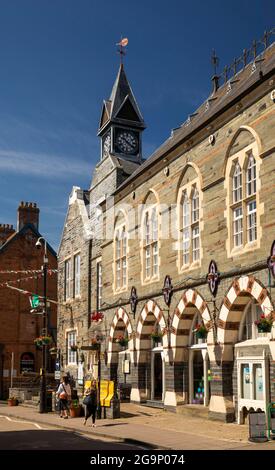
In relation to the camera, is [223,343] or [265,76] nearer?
[265,76]

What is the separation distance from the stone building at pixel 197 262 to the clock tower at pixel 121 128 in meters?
1.37

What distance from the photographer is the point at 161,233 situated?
24312 mm

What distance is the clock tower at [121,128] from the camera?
114 feet

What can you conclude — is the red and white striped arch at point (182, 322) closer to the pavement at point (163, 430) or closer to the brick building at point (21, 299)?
the pavement at point (163, 430)

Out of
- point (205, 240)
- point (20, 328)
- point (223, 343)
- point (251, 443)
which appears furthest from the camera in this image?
point (20, 328)

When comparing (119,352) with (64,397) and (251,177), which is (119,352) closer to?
(64,397)

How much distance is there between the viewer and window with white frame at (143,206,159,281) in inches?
986

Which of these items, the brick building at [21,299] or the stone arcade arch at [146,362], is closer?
the stone arcade arch at [146,362]

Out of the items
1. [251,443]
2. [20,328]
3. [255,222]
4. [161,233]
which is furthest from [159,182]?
[20,328]

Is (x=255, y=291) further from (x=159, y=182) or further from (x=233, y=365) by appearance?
(x=159, y=182)

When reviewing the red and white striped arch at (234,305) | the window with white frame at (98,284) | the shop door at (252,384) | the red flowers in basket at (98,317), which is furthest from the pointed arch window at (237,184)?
the window with white frame at (98,284)

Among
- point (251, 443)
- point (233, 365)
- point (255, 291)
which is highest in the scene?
point (255, 291)

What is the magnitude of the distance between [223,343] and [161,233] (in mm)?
6287

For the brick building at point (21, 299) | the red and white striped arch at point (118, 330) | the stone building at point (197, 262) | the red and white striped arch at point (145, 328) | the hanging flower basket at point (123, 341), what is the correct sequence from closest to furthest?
the stone building at point (197, 262)
the red and white striped arch at point (145, 328)
the red and white striped arch at point (118, 330)
the hanging flower basket at point (123, 341)
the brick building at point (21, 299)
